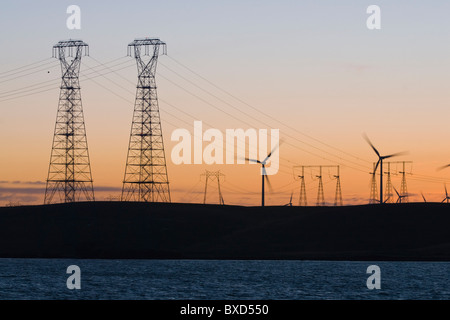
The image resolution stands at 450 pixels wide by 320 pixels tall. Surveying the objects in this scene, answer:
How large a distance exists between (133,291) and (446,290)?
4370 centimetres

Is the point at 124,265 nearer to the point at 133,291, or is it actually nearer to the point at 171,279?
the point at 171,279

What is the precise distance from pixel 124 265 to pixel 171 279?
44587 millimetres

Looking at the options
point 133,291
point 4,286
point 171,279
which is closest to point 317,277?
point 171,279

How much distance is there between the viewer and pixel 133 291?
118 metres

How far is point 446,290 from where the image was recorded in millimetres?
124062
